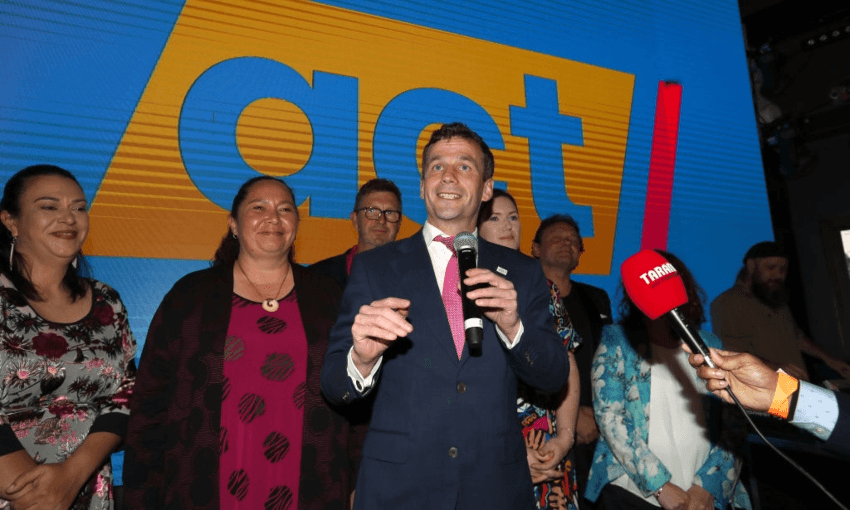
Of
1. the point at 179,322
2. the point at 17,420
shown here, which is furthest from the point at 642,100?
the point at 17,420

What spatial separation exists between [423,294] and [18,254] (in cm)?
151

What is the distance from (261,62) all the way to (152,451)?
2258 millimetres

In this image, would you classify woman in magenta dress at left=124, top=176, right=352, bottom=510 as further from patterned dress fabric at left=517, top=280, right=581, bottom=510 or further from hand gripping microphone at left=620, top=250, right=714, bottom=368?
hand gripping microphone at left=620, top=250, right=714, bottom=368

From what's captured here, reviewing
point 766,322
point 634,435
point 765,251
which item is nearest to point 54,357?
point 634,435

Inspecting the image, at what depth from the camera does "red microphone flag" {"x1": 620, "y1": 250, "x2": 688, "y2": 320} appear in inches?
54.7

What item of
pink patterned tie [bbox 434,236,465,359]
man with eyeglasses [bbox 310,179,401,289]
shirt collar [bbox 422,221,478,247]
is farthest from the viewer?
man with eyeglasses [bbox 310,179,401,289]

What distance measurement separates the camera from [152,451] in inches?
75.4

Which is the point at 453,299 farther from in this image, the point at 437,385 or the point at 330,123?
the point at 330,123

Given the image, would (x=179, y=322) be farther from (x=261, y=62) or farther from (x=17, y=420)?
(x=261, y=62)

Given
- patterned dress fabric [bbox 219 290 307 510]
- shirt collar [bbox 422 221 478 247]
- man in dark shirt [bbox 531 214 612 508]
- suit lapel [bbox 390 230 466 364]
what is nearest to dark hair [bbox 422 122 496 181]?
shirt collar [bbox 422 221 478 247]

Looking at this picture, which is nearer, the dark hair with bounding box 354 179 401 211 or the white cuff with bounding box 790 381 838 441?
the white cuff with bounding box 790 381 838 441

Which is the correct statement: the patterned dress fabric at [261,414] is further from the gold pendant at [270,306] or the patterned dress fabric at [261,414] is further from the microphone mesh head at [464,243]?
the microphone mesh head at [464,243]

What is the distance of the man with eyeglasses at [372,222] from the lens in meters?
2.86

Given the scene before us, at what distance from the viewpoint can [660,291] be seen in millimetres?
1412
